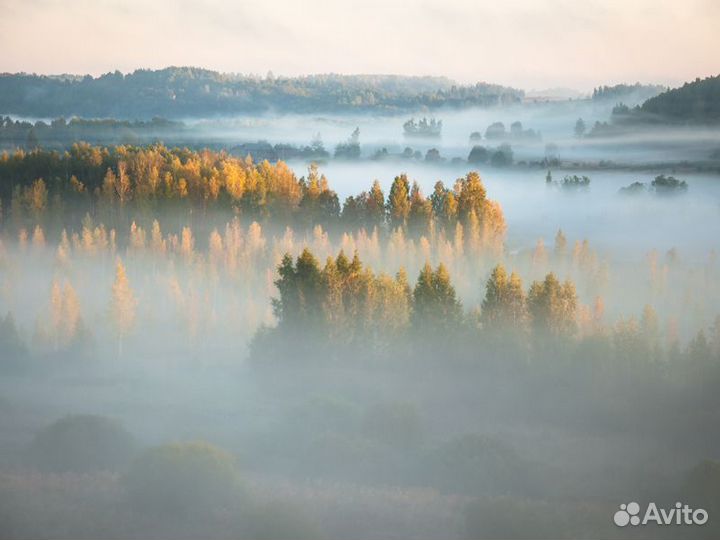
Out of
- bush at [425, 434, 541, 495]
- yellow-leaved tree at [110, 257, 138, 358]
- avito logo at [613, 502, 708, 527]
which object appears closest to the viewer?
avito logo at [613, 502, 708, 527]

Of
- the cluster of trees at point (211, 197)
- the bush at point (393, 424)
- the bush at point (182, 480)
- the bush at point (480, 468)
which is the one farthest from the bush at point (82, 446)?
the cluster of trees at point (211, 197)

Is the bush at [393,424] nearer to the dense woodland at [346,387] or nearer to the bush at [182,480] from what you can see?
the dense woodland at [346,387]

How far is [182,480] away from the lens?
48.4 metres

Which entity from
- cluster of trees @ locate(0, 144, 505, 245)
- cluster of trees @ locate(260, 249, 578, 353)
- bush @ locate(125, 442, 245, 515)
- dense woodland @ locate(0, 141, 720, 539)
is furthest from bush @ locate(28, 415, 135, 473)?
cluster of trees @ locate(0, 144, 505, 245)

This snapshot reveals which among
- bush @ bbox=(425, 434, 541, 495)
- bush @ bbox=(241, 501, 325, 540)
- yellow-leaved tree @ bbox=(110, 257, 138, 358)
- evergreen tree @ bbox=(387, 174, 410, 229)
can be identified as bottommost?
bush @ bbox=(425, 434, 541, 495)

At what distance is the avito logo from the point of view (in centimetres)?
4544

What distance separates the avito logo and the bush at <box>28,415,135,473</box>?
3197 centimetres

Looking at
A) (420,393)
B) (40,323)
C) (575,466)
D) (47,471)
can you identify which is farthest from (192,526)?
(40,323)

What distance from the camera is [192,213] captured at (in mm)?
143500

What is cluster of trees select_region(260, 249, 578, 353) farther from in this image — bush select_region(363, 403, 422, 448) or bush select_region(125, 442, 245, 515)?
bush select_region(125, 442, 245, 515)

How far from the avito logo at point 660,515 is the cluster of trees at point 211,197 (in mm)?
87064

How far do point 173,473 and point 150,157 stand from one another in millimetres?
118448

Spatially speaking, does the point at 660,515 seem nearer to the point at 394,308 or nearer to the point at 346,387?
the point at 346,387

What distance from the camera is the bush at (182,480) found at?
47.2 metres
